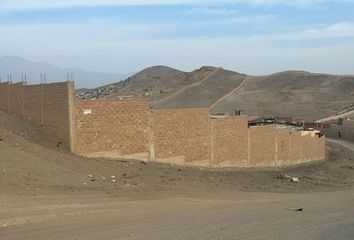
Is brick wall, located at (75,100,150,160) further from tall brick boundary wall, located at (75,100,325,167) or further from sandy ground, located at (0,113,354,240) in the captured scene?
sandy ground, located at (0,113,354,240)

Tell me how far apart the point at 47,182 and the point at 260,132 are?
14832 millimetres

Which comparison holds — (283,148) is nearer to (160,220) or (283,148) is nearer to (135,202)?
(135,202)

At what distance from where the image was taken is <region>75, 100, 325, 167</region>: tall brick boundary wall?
19.7 metres

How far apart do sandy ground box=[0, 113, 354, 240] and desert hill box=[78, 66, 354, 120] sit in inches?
2140

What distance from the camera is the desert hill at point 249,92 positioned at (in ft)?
294

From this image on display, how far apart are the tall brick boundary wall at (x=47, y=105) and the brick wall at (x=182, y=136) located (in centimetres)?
355

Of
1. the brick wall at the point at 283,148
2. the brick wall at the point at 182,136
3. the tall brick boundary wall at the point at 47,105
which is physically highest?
the tall brick boundary wall at the point at 47,105

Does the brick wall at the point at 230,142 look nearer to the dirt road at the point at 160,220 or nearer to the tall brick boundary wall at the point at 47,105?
the tall brick boundary wall at the point at 47,105

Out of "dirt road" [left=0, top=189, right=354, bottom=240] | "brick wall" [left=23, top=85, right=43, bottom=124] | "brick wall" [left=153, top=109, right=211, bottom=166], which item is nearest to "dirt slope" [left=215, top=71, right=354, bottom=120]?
"brick wall" [left=153, top=109, right=211, bottom=166]

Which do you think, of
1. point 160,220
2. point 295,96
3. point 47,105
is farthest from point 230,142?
point 295,96

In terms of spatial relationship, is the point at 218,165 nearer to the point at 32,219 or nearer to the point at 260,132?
the point at 260,132

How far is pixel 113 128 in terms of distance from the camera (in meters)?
20.1

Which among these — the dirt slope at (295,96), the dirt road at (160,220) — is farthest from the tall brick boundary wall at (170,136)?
the dirt slope at (295,96)

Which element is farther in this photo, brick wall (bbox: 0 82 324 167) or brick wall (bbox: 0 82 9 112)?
brick wall (bbox: 0 82 9 112)
